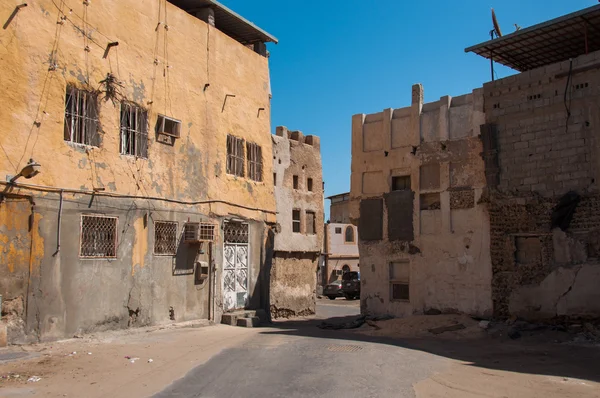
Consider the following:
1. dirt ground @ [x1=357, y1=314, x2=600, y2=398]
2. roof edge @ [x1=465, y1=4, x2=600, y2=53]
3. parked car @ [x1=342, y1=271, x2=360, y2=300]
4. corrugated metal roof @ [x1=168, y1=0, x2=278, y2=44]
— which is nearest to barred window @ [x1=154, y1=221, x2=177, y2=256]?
dirt ground @ [x1=357, y1=314, x2=600, y2=398]

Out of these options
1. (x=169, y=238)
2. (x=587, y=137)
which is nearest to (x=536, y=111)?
(x=587, y=137)

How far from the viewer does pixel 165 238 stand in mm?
14844

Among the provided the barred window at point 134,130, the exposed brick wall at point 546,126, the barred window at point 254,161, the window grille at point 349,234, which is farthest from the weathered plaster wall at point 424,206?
the window grille at point 349,234

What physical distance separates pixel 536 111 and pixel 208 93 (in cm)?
963

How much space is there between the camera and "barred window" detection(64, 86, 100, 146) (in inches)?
494

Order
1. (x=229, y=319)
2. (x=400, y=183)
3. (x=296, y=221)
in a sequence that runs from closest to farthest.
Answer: (x=229, y=319) → (x=400, y=183) → (x=296, y=221)

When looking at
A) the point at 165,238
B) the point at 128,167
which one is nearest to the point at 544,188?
the point at 165,238

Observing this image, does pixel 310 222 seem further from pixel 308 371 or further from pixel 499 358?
pixel 308 371

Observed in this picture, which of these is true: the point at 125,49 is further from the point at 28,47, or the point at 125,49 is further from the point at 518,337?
the point at 518,337

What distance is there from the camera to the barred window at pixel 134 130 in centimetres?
1398

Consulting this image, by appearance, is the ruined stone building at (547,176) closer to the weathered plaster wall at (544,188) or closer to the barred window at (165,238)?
the weathered plaster wall at (544,188)

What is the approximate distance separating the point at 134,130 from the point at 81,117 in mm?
1629

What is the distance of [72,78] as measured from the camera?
12.6 meters

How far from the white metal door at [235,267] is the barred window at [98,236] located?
4.54m
